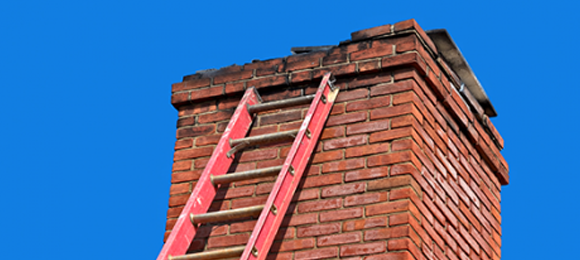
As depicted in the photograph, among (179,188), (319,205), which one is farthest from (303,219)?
(179,188)

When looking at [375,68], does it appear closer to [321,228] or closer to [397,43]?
[397,43]

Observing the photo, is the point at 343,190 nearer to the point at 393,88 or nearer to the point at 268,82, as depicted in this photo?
the point at 393,88

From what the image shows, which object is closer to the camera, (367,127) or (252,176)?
(252,176)

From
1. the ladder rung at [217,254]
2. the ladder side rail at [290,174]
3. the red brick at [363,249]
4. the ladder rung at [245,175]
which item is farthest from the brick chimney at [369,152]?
the ladder rung at [217,254]

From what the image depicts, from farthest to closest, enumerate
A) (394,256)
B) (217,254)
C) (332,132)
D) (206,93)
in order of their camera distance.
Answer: (206,93) < (332,132) < (394,256) < (217,254)

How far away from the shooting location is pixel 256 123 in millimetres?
6652

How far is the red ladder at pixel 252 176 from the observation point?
5.50 metres

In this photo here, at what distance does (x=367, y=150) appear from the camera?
614 cm

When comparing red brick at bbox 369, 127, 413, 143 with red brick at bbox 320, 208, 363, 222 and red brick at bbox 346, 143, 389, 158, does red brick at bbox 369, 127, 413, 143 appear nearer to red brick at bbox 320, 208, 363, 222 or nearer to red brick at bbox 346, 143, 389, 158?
red brick at bbox 346, 143, 389, 158

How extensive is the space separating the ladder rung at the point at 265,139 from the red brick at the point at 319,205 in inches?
17.6

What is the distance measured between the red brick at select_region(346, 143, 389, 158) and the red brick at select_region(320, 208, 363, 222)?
0.40 metres

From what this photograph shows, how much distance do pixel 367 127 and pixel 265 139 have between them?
667 millimetres

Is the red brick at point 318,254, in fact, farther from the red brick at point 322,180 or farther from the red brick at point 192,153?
the red brick at point 192,153

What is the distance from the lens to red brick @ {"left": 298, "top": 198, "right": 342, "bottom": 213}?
6.01 m
